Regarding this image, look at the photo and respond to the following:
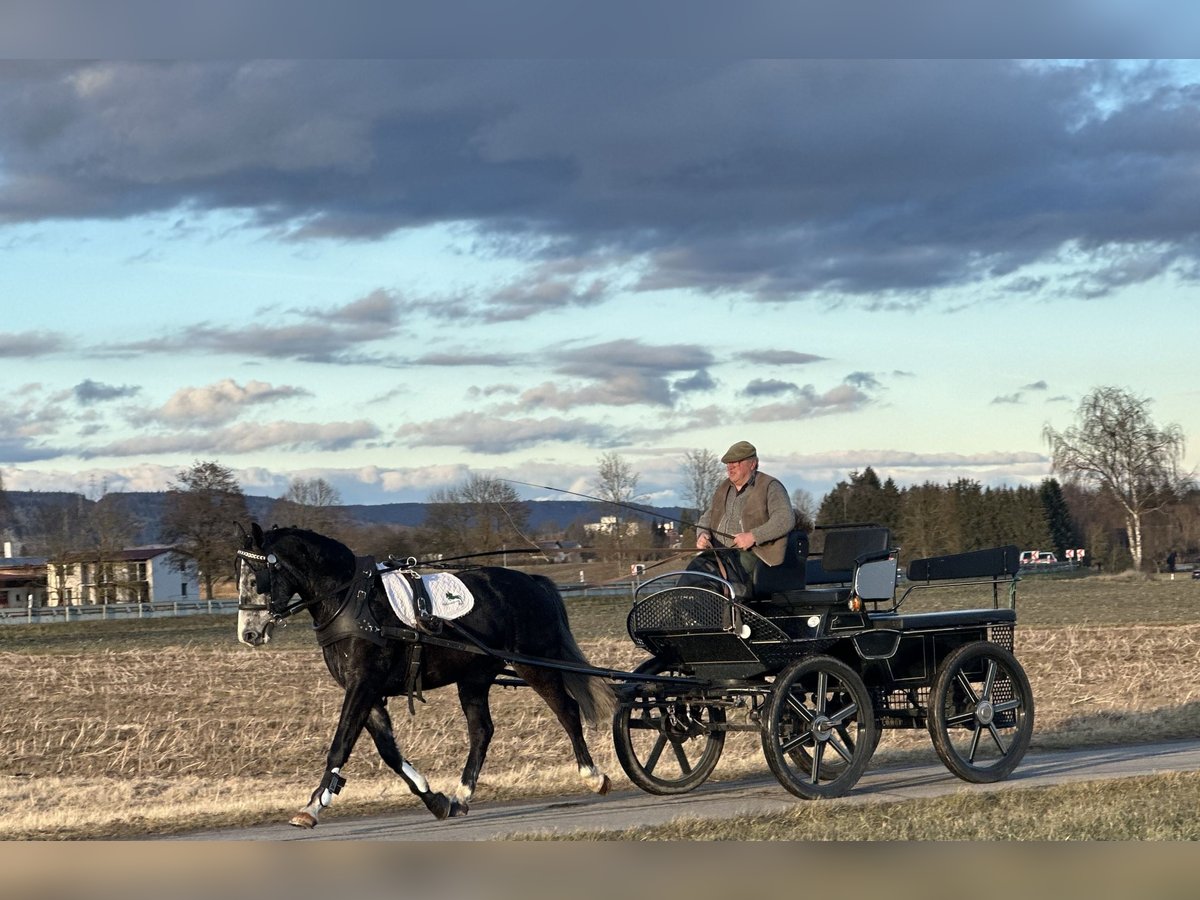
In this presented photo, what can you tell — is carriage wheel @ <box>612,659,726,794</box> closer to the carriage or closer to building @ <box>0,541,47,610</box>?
the carriage

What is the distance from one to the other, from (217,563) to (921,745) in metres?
38.7

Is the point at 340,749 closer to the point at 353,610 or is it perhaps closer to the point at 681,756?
the point at 353,610

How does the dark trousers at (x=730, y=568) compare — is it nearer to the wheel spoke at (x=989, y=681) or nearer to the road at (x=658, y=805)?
the road at (x=658, y=805)

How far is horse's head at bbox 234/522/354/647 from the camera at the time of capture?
9.70 metres

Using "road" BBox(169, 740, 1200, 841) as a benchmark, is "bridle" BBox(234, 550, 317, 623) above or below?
above

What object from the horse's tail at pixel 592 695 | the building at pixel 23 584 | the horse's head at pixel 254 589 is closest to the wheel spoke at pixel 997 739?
the horse's tail at pixel 592 695

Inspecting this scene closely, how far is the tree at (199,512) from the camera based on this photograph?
5266cm

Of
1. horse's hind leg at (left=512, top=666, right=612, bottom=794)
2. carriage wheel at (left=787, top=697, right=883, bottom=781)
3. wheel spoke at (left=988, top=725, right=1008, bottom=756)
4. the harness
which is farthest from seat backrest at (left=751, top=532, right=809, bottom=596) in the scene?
the harness

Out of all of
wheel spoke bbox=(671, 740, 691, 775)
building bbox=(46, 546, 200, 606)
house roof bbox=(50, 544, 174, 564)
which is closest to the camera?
wheel spoke bbox=(671, 740, 691, 775)

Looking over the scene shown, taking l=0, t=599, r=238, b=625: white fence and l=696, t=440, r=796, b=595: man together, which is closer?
l=696, t=440, r=796, b=595: man

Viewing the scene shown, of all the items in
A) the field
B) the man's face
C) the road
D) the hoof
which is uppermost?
the man's face

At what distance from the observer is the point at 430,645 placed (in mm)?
10297

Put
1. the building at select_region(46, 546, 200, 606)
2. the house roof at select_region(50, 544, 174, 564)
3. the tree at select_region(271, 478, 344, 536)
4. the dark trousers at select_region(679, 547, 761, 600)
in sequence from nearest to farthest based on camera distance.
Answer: the dark trousers at select_region(679, 547, 761, 600), the tree at select_region(271, 478, 344, 536), the building at select_region(46, 546, 200, 606), the house roof at select_region(50, 544, 174, 564)

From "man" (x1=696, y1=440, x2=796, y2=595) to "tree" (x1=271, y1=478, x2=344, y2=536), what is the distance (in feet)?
55.7
